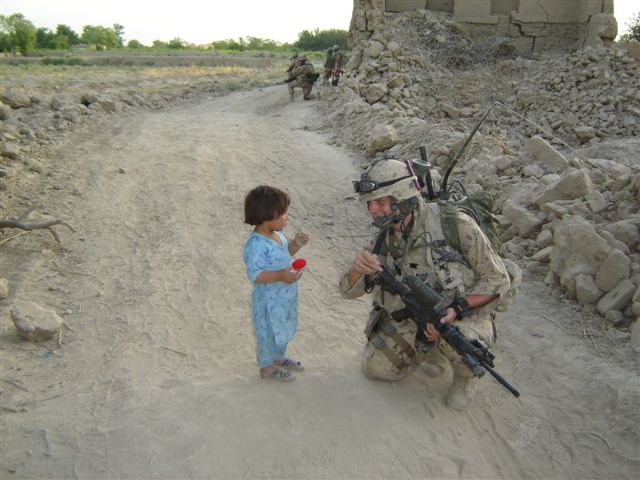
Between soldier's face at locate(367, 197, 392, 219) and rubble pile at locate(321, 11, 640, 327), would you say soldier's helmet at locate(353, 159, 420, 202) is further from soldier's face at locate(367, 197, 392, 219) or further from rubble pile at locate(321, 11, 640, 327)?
rubble pile at locate(321, 11, 640, 327)

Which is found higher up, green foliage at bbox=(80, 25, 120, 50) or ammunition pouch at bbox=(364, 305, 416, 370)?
green foliage at bbox=(80, 25, 120, 50)

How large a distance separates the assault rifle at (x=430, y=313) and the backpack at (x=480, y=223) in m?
0.34

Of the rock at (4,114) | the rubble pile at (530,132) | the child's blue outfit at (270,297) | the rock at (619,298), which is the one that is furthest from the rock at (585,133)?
the rock at (4,114)

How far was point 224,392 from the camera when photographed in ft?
10.9

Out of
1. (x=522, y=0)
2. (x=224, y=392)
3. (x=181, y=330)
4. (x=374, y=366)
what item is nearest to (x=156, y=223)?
(x=181, y=330)

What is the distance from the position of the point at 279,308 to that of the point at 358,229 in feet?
10.5

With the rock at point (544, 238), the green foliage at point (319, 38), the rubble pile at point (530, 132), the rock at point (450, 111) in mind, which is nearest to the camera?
the rubble pile at point (530, 132)

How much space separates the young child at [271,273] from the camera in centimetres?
303

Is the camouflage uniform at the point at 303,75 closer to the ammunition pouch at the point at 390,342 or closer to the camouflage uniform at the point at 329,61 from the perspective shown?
the camouflage uniform at the point at 329,61

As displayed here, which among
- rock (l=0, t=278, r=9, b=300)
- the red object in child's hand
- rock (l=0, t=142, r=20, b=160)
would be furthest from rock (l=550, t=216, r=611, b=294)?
rock (l=0, t=142, r=20, b=160)

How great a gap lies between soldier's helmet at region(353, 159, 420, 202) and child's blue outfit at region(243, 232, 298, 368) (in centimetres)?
62

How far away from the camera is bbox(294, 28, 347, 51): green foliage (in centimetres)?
4875

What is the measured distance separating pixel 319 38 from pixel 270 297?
1967 inches

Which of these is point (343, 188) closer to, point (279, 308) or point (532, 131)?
point (279, 308)
